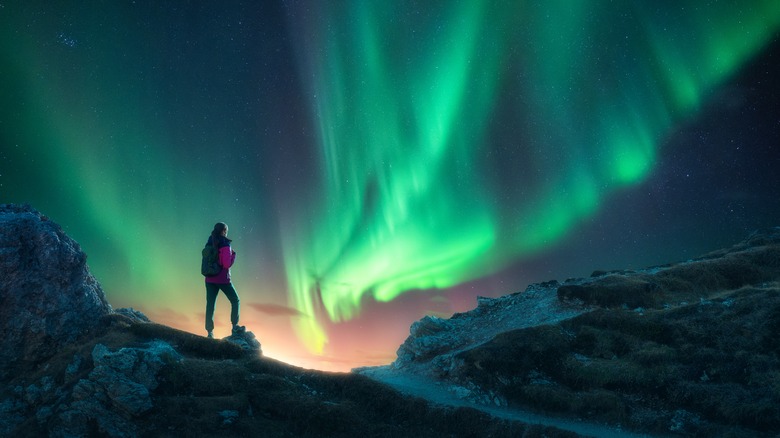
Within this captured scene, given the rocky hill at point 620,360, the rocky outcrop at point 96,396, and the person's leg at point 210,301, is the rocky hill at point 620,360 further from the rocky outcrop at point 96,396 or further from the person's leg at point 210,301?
the rocky outcrop at point 96,396

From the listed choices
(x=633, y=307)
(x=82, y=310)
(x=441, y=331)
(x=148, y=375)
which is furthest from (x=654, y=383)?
(x=82, y=310)

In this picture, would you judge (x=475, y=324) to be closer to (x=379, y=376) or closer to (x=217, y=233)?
(x=379, y=376)

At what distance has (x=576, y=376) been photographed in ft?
75.6

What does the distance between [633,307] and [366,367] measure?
19.2m

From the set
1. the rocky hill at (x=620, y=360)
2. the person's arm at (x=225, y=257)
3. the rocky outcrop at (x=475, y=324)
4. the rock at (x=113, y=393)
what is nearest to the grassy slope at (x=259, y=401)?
the rock at (x=113, y=393)

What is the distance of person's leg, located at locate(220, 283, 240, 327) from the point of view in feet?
77.3

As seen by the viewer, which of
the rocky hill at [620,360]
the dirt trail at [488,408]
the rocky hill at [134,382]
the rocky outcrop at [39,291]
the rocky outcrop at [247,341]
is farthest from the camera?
the rocky outcrop at [247,341]

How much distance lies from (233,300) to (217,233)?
380cm

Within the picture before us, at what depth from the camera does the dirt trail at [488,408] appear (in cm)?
1852

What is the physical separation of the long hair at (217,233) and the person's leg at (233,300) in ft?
7.42

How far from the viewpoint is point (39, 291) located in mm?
19641

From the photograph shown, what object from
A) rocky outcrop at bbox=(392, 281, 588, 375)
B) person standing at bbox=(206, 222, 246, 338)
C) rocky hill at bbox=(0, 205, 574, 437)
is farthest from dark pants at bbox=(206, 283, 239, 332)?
rocky outcrop at bbox=(392, 281, 588, 375)

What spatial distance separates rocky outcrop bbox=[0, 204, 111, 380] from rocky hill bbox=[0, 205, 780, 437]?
2.2 inches

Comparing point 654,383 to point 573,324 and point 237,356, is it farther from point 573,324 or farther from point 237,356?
point 237,356
